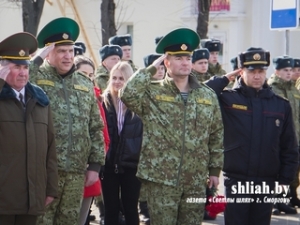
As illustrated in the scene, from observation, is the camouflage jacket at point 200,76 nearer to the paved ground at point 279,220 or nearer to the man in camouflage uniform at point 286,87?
the man in camouflage uniform at point 286,87

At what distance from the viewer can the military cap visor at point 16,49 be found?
A: 7.20 metres

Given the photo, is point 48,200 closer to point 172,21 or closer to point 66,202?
point 66,202

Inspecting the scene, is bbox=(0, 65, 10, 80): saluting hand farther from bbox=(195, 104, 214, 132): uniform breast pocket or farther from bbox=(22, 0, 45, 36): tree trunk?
bbox=(22, 0, 45, 36): tree trunk

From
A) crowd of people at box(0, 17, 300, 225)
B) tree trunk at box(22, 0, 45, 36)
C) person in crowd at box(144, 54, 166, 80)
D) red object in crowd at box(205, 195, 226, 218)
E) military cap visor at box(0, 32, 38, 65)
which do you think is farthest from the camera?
tree trunk at box(22, 0, 45, 36)

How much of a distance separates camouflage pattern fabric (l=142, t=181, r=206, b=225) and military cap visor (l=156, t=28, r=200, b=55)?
1.24 meters

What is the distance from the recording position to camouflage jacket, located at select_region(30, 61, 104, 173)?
7.71 m

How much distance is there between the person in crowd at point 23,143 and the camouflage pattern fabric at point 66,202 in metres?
0.37

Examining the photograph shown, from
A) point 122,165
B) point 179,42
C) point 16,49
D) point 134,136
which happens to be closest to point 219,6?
point 134,136

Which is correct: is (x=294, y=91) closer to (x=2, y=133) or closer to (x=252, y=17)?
(x=2, y=133)

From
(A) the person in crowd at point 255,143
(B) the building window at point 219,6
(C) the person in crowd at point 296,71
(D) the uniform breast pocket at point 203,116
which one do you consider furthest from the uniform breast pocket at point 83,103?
(B) the building window at point 219,6

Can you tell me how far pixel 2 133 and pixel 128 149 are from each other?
2400 millimetres

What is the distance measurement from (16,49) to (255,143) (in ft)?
8.40

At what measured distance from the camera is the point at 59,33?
26.3ft

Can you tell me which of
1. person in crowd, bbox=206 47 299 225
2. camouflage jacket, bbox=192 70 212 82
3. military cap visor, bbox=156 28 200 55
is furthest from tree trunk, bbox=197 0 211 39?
military cap visor, bbox=156 28 200 55
